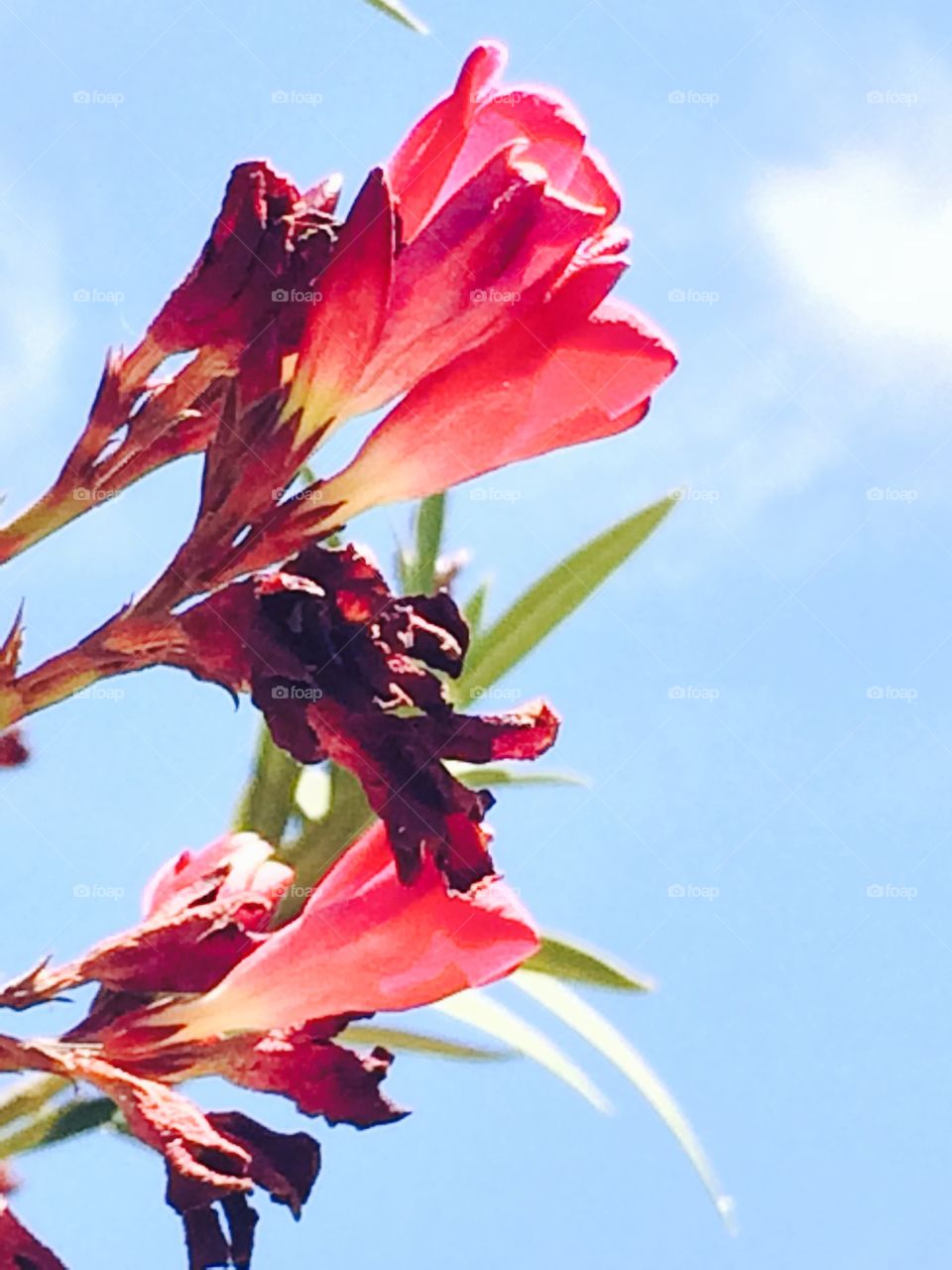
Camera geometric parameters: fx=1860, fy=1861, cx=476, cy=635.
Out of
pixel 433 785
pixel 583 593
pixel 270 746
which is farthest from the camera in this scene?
pixel 583 593

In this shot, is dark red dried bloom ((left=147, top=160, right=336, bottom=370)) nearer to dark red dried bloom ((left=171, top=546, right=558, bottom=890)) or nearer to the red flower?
the red flower

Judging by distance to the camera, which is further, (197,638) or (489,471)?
(489,471)

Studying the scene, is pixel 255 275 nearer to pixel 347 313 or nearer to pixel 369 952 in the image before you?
pixel 347 313

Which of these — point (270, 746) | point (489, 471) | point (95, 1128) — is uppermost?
point (489, 471)

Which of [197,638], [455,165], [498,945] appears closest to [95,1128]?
[498,945]

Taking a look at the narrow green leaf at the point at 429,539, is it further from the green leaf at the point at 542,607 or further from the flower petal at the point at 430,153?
the flower petal at the point at 430,153

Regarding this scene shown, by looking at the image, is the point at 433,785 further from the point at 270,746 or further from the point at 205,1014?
the point at 270,746

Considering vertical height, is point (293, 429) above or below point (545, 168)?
below

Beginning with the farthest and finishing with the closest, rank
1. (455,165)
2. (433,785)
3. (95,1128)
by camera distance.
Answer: (95,1128)
(455,165)
(433,785)
